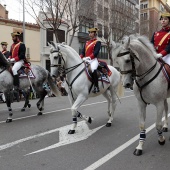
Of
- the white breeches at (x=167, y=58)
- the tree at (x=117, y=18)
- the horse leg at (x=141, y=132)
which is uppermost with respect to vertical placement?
the tree at (x=117, y=18)

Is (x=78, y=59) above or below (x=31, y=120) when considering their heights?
above

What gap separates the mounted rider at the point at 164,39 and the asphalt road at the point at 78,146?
6.82 feet

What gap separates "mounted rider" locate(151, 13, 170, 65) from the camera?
5.11 meters

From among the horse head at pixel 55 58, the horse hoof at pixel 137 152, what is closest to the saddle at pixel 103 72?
the horse head at pixel 55 58

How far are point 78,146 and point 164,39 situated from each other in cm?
310

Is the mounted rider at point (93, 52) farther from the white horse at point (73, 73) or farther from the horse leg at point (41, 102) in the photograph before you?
the horse leg at point (41, 102)

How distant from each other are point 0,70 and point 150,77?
563cm

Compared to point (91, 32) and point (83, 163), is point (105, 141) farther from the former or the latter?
point (91, 32)

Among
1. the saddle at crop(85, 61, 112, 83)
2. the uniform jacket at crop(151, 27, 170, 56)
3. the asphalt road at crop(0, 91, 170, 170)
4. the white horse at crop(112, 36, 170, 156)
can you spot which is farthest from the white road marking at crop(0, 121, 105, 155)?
the uniform jacket at crop(151, 27, 170, 56)

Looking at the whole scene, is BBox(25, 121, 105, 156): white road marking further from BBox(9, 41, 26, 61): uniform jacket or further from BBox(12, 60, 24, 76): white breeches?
BBox(9, 41, 26, 61): uniform jacket

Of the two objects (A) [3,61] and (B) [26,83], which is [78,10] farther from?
(A) [3,61]

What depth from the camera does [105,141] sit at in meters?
5.78

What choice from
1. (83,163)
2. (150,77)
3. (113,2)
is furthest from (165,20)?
(113,2)

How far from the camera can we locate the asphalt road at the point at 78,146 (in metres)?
4.35
